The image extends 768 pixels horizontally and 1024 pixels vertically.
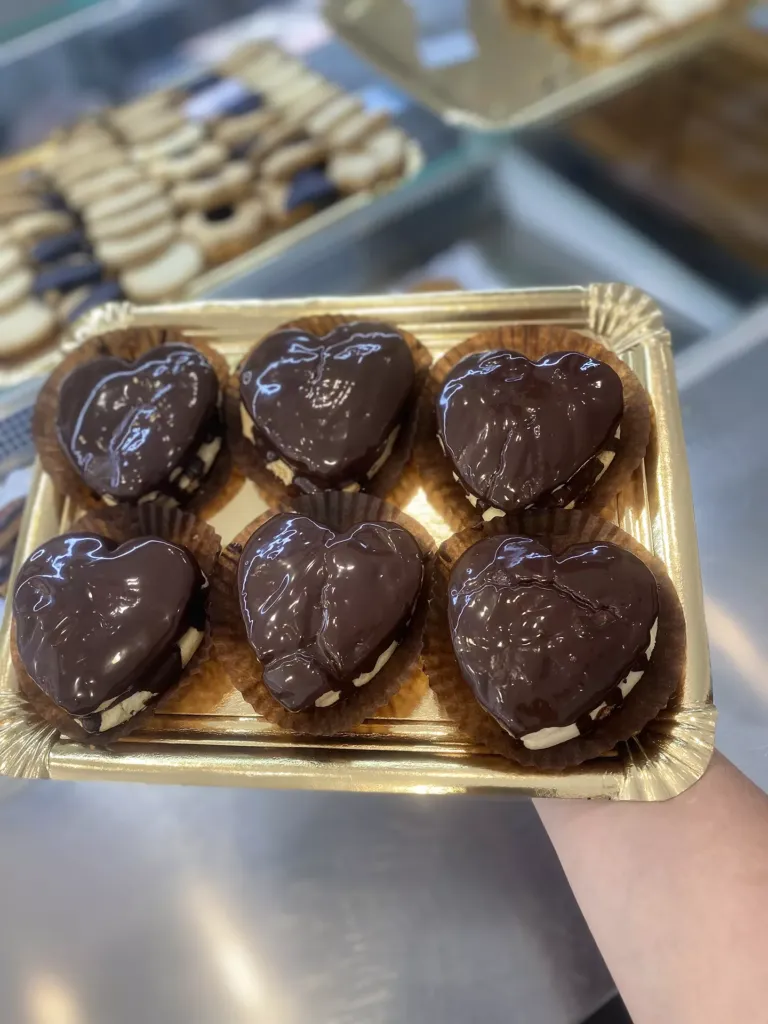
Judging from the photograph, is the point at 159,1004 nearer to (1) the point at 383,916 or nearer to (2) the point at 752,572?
(1) the point at 383,916

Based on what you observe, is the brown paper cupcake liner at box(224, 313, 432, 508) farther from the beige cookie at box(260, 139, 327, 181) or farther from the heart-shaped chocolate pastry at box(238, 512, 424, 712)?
the beige cookie at box(260, 139, 327, 181)

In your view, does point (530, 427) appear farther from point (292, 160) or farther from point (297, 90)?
point (297, 90)

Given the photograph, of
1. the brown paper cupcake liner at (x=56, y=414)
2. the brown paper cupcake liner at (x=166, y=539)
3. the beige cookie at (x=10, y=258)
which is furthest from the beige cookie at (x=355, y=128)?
the brown paper cupcake liner at (x=166, y=539)

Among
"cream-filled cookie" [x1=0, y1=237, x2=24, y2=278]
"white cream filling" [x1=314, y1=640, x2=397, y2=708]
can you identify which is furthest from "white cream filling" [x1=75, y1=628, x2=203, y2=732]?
"cream-filled cookie" [x1=0, y1=237, x2=24, y2=278]

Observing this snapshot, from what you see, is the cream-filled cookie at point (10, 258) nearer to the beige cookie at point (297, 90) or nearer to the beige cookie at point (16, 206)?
the beige cookie at point (16, 206)

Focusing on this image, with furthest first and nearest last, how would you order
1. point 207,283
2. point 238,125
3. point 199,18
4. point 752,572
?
point 199,18 → point 238,125 → point 207,283 → point 752,572

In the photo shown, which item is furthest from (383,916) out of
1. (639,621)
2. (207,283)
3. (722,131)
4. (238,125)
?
(722,131)
